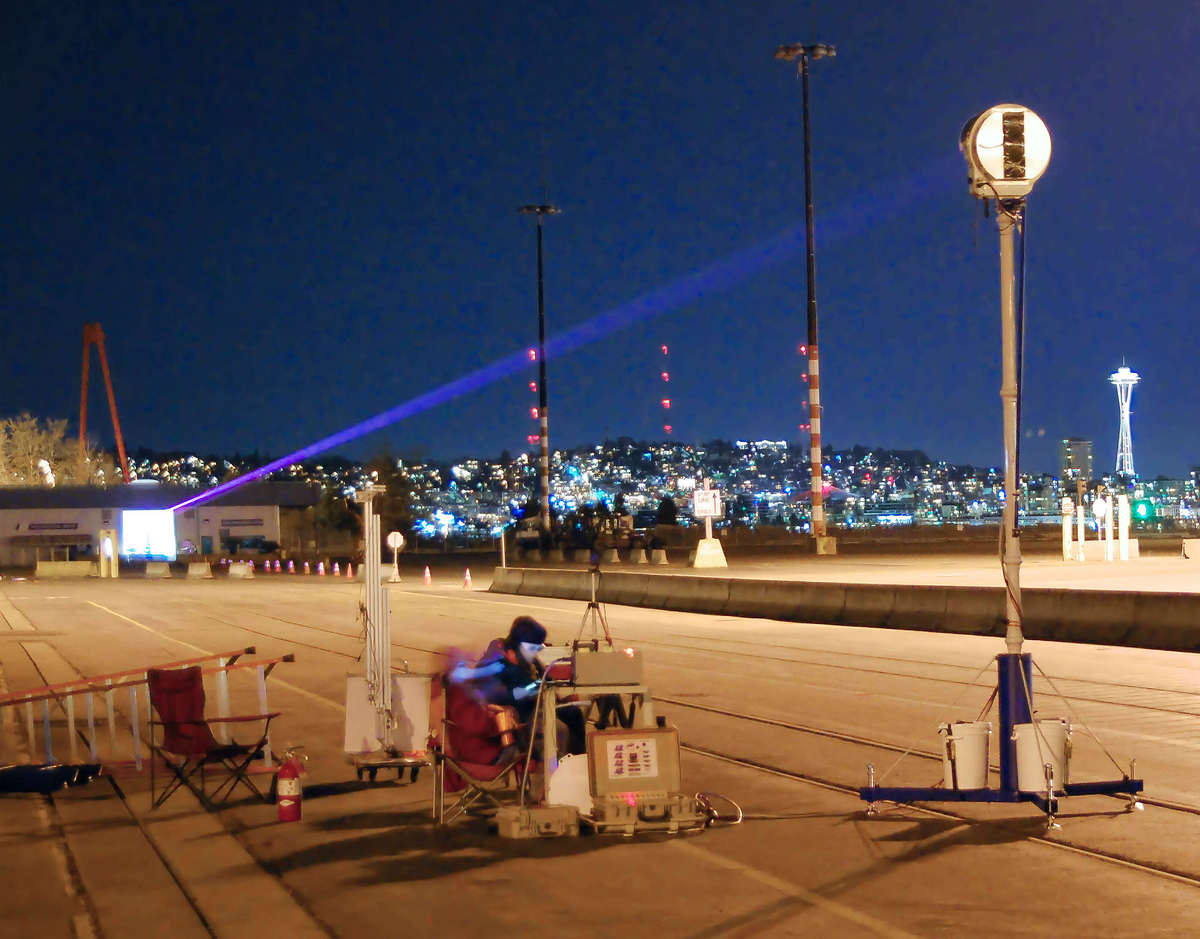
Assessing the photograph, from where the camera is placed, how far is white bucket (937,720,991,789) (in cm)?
852

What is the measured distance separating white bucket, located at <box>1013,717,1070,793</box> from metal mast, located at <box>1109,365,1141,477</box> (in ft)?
247

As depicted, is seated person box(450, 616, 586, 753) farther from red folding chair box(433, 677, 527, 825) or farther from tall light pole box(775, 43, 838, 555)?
tall light pole box(775, 43, 838, 555)

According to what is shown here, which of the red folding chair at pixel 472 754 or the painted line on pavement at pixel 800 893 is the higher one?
the red folding chair at pixel 472 754

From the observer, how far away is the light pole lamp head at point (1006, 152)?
8867 millimetres

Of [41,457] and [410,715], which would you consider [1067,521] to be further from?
[41,457]

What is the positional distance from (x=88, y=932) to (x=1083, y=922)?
4707 millimetres

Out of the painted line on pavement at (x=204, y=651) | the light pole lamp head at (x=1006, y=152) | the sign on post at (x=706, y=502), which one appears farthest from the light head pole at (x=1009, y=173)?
the sign on post at (x=706, y=502)

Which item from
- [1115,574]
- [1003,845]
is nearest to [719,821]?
[1003,845]

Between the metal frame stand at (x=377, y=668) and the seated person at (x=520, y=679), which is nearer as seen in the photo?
the seated person at (x=520, y=679)

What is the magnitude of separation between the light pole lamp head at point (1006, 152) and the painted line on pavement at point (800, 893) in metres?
4.56

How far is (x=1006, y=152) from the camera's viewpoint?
29.1 feet

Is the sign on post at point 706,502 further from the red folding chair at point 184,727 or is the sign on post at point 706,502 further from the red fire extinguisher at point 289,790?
the red fire extinguisher at point 289,790

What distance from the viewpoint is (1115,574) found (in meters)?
33.8

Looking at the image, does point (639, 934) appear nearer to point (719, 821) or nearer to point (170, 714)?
point (719, 821)
